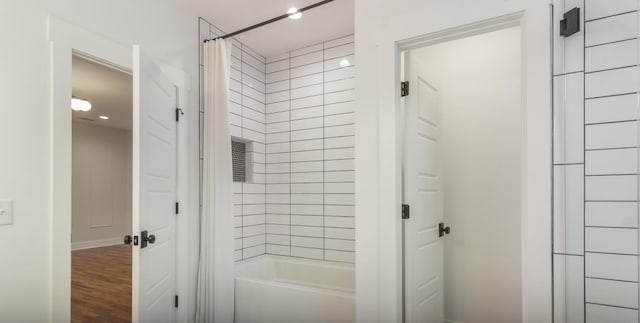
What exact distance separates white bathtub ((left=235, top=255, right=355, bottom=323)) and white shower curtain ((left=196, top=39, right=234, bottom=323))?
0.53 ft

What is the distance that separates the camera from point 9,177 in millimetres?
1620

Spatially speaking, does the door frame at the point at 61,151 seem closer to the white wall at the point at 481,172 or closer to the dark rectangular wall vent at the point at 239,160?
the dark rectangular wall vent at the point at 239,160

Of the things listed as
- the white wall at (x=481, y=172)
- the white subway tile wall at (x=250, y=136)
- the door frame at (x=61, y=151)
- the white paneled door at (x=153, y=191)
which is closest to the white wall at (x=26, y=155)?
the door frame at (x=61, y=151)

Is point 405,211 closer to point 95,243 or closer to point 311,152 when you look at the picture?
point 311,152

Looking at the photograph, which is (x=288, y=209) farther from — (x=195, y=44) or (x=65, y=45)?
(x=65, y=45)

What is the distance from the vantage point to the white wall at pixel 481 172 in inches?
96.4

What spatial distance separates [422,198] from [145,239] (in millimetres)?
1575

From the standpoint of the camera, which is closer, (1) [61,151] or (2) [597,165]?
(2) [597,165]

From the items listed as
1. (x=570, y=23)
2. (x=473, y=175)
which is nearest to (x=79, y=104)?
(x=473, y=175)

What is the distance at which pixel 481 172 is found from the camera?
2.56 metres

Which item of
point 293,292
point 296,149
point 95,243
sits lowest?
point 95,243

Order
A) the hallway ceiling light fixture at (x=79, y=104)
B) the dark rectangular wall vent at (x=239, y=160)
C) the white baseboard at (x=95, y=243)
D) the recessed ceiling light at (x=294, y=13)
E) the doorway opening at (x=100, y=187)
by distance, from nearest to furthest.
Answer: the recessed ceiling light at (x=294, y=13), the dark rectangular wall vent at (x=239, y=160), the doorway opening at (x=100, y=187), the hallway ceiling light fixture at (x=79, y=104), the white baseboard at (x=95, y=243)

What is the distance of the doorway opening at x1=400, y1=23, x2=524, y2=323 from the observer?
7.41ft

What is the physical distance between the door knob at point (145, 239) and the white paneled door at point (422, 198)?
1394mm
